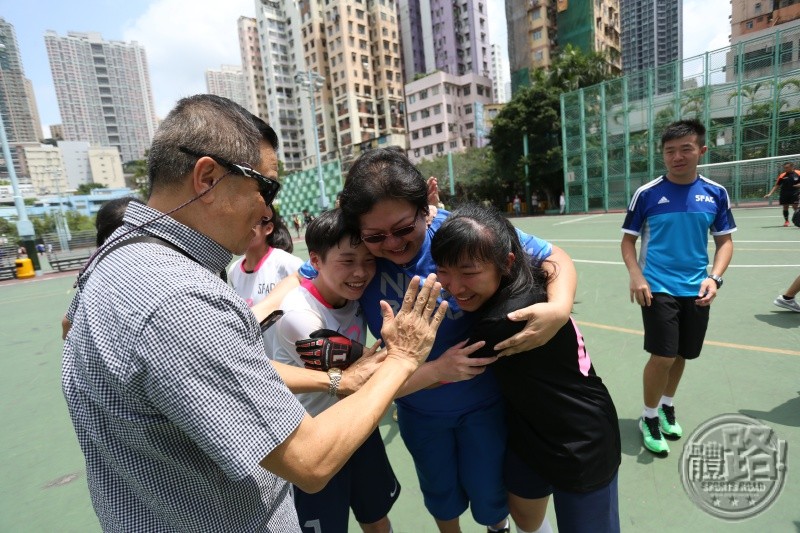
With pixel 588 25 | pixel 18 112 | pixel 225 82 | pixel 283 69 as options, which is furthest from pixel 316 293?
pixel 225 82

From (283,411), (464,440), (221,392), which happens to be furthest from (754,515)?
(221,392)

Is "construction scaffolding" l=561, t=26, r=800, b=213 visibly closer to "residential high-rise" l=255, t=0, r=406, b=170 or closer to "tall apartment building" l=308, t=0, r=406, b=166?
"residential high-rise" l=255, t=0, r=406, b=170

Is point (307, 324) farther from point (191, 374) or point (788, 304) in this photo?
point (788, 304)

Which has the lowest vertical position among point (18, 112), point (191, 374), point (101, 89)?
point (191, 374)

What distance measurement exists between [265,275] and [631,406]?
10.3 ft

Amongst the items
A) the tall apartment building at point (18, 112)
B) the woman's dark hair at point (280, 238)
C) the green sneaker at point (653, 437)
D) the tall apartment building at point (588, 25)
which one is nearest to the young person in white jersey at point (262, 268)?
the woman's dark hair at point (280, 238)

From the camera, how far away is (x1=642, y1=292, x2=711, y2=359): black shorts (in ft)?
9.27

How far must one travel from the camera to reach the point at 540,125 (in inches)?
1067

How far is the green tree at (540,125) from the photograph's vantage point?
2692 cm

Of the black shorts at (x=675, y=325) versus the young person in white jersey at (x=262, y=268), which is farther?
the young person in white jersey at (x=262, y=268)

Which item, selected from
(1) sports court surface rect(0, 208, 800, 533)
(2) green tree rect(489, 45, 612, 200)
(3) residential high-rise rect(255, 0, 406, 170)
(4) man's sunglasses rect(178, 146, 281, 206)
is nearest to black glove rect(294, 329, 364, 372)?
(4) man's sunglasses rect(178, 146, 281, 206)

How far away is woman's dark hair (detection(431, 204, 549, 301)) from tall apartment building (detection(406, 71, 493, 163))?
174 feet

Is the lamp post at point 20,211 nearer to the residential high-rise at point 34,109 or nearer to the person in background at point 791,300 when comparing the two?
the person in background at point 791,300

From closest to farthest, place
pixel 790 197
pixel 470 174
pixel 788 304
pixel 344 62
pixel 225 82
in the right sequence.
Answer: pixel 788 304
pixel 790 197
pixel 470 174
pixel 344 62
pixel 225 82
